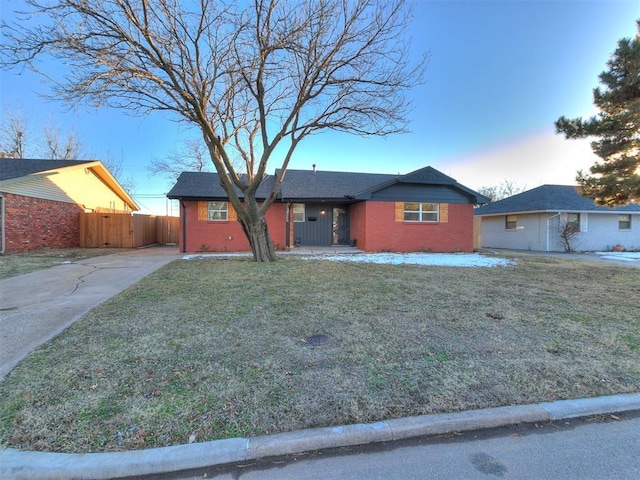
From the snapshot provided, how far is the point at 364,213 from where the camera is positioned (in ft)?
48.5

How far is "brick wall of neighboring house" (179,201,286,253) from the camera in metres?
14.7

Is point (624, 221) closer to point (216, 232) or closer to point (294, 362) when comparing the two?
point (216, 232)

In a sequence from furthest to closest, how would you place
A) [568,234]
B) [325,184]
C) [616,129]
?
[568,234], [325,184], [616,129]

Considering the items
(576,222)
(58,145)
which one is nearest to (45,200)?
(58,145)

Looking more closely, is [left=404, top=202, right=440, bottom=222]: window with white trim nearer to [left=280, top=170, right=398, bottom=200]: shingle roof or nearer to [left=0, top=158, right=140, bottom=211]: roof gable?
[left=280, top=170, right=398, bottom=200]: shingle roof

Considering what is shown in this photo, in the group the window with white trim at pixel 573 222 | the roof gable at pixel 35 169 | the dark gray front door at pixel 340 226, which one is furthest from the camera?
the window with white trim at pixel 573 222

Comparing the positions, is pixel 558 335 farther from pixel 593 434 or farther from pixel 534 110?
pixel 534 110

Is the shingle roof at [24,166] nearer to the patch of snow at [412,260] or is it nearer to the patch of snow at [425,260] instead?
the patch of snow at [412,260]

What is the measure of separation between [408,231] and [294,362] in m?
13.0

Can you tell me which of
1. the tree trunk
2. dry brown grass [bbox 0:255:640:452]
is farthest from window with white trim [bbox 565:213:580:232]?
the tree trunk

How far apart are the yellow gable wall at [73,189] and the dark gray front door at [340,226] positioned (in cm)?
1418

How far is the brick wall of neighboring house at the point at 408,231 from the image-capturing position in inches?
579

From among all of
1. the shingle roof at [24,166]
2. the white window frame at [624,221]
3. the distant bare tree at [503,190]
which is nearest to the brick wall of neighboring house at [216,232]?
the shingle roof at [24,166]

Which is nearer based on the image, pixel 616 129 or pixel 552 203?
pixel 616 129
